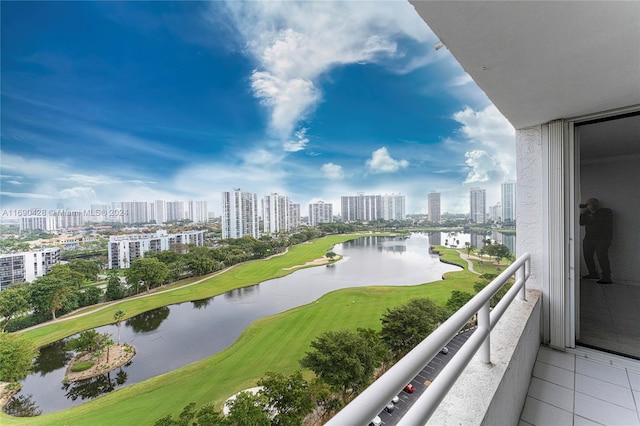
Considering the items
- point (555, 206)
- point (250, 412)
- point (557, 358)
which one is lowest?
point (250, 412)

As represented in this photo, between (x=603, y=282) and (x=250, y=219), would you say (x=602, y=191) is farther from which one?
(x=250, y=219)

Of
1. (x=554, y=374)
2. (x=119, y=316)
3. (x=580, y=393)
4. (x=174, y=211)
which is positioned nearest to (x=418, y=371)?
(x=580, y=393)

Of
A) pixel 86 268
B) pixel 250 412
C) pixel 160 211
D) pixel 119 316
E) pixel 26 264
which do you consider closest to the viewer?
pixel 250 412

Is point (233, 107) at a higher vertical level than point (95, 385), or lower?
higher

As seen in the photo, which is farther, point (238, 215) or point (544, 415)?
point (238, 215)

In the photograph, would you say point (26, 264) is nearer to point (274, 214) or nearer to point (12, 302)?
point (12, 302)

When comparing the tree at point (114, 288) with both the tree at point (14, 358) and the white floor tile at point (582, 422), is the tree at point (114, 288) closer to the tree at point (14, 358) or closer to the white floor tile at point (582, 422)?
the tree at point (14, 358)

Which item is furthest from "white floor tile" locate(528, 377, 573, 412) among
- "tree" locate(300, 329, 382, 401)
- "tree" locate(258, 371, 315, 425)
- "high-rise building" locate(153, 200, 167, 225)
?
"high-rise building" locate(153, 200, 167, 225)

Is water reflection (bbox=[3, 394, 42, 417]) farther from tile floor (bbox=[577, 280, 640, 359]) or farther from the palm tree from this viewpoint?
tile floor (bbox=[577, 280, 640, 359])
